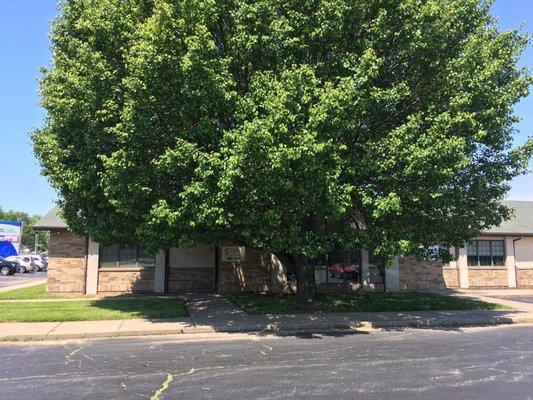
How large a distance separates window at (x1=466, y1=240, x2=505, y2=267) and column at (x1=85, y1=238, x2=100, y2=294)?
18.0m

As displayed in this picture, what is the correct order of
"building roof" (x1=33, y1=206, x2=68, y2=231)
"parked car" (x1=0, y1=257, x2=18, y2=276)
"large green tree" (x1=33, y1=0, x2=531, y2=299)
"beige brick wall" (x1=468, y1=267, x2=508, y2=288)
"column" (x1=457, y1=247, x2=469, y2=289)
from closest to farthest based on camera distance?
1. "large green tree" (x1=33, y1=0, x2=531, y2=299)
2. "building roof" (x1=33, y1=206, x2=68, y2=231)
3. "column" (x1=457, y1=247, x2=469, y2=289)
4. "beige brick wall" (x1=468, y1=267, x2=508, y2=288)
5. "parked car" (x1=0, y1=257, x2=18, y2=276)

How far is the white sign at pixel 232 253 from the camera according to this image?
76.2 feet

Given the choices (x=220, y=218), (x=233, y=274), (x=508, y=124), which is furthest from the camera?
(x=233, y=274)

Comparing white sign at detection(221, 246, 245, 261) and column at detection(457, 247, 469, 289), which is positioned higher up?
white sign at detection(221, 246, 245, 261)

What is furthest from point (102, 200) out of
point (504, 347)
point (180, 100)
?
point (504, 347)

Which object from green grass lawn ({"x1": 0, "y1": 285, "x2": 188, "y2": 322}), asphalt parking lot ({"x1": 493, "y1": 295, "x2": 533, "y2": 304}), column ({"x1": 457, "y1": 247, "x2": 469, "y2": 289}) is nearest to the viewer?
green grass lawn ({"x1": 0, "y1": 285, "x2": 188, "y2": 322})

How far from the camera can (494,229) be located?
26.8 meters

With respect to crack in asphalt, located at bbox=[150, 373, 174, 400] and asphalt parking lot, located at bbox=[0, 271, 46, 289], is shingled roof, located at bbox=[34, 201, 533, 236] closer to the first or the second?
asphalt parking lot, located at bbox=[0, 271, 46, 289]

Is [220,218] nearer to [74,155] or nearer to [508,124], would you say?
[74,155]

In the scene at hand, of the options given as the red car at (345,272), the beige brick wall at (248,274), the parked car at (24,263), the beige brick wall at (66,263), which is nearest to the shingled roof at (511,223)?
the beige brick wall at (66,263)

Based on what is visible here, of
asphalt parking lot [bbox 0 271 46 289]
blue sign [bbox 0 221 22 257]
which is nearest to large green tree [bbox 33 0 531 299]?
asphalt parking lot [bbox 0 271 46 289]

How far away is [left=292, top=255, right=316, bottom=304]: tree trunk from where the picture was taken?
55.4 ft

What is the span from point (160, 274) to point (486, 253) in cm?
1647

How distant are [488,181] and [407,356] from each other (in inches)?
273
